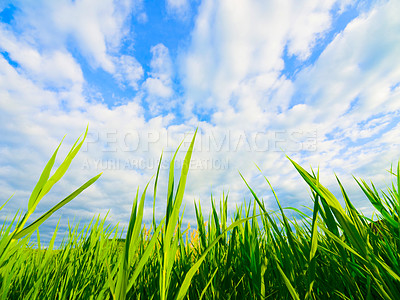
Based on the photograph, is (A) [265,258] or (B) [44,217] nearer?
(B) [44,217]

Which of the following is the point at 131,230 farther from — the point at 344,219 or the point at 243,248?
the point at 243,248

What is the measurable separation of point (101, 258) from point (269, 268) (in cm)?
107

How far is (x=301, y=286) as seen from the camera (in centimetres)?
78

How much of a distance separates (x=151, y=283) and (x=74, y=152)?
0.80 meters

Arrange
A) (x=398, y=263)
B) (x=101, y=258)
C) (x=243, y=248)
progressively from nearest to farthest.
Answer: (x=398, y=263)
(x=243, y=248)
(x=101, y=258)

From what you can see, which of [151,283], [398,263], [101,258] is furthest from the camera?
[101,258]

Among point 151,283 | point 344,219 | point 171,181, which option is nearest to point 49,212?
point 171,181

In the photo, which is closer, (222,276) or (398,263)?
(398,263)

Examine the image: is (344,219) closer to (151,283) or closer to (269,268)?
(269,268)

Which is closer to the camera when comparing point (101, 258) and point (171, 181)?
point (171, 181)

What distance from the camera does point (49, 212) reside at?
508 millimetres

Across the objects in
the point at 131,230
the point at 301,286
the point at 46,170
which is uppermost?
the point at 46,170

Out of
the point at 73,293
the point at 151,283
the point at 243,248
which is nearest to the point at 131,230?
the point at 243,248

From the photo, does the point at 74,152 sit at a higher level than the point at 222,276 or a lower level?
higher
